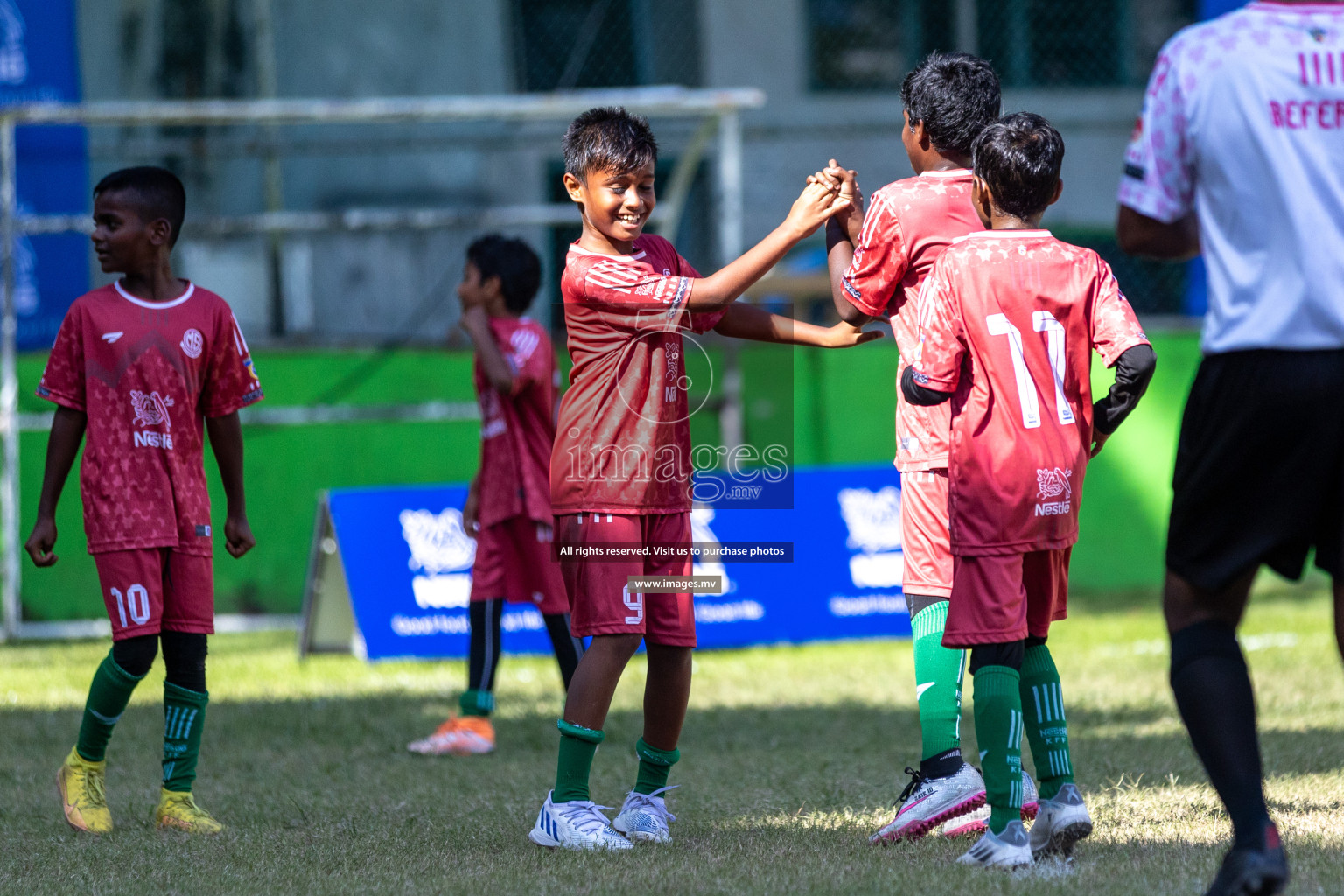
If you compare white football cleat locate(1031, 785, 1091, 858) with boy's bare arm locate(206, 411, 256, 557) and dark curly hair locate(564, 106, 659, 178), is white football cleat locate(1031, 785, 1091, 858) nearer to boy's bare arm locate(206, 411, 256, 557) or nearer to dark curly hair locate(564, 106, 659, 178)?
dark curly hair locate(564, 106, 659, 178)

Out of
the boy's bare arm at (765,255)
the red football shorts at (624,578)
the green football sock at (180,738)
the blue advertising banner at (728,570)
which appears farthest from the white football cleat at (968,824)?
the blue advertising banner at (728,570)

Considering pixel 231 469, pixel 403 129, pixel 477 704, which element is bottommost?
pixel 477 704

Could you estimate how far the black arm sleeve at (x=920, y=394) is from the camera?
3.38m

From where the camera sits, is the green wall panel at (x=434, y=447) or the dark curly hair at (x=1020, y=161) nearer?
the dark curly hair at (x=1020, y=161)

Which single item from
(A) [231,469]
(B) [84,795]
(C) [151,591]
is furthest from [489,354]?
(B) [84,795]

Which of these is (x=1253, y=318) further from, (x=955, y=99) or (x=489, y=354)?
(x=489, y=354)

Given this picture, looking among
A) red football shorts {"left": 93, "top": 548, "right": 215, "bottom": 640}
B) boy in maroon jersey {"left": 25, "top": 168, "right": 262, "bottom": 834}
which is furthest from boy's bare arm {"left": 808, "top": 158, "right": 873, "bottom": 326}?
red football shorts {"left": 93, "top": 548, "right": 215, "bottom": 640}

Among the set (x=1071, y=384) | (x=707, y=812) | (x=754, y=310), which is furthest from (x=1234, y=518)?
(x=707, y=812)

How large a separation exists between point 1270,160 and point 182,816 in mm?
3268

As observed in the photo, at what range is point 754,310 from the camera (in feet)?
12.7

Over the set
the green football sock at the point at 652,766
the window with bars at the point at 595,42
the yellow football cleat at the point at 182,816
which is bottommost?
the yellow football cleat at the point at 182,816

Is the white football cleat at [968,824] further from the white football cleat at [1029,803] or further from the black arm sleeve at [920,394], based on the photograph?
the black arm sleeve at [920,394]

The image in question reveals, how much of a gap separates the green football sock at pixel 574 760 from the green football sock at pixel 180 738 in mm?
1172

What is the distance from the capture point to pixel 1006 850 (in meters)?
3.25
